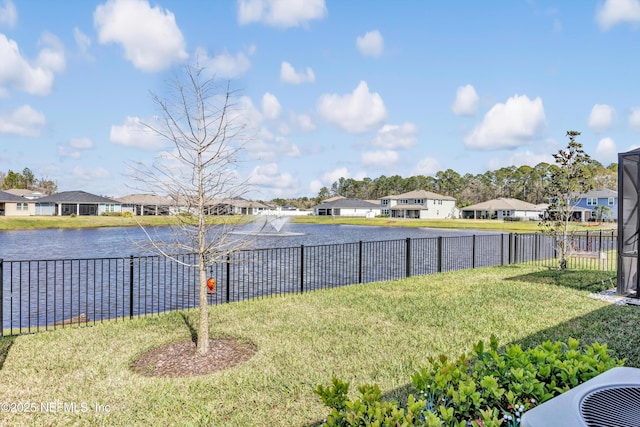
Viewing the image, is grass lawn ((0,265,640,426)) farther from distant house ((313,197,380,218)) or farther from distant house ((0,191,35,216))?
distant house ((313,197,380,218))

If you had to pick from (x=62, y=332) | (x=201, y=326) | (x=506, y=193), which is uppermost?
(x=506, y=193)

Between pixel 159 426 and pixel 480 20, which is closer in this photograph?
pixel 159 426

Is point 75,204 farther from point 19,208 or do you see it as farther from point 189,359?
point 189,359

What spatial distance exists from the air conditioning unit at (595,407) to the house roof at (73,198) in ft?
207

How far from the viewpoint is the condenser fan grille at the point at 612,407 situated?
5.08 feet

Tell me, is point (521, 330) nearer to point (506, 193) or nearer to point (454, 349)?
point (454, 349)

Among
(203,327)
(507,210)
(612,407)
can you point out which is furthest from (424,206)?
(612,407)

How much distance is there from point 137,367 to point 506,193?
3243 inches

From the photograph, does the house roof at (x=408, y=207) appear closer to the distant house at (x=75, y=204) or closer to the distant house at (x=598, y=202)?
the distant house at (x=598, y=202)

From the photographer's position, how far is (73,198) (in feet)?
182

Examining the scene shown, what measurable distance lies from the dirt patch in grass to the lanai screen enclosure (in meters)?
7.66

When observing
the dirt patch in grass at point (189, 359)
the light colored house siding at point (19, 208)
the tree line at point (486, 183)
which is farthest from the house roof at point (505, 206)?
the light colored house siding at point (19, 208)

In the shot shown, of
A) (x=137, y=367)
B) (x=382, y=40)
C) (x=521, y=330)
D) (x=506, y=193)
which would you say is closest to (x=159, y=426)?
(x=137, y=367)

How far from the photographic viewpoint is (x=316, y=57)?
14.9m
